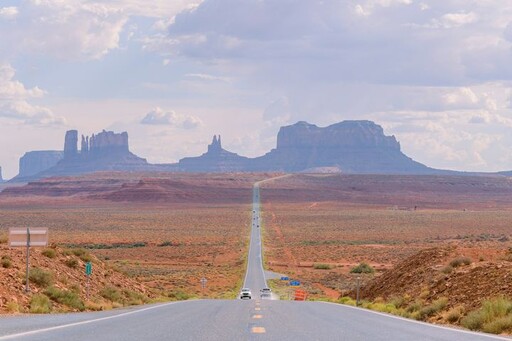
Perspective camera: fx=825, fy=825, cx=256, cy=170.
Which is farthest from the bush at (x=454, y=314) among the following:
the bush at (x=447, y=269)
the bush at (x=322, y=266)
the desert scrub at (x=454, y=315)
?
the bush at (x=322, y=266)

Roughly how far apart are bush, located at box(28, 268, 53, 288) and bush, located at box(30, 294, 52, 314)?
176 cm

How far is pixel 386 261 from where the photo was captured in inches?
2790

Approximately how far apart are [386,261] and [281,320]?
5542 cm

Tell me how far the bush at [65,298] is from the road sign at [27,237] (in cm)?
161

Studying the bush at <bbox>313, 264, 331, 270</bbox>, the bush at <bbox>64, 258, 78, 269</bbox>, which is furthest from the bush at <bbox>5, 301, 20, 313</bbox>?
the bush at <bbox>313, 264, 331, 270</bbox>

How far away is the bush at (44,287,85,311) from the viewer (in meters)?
24.0

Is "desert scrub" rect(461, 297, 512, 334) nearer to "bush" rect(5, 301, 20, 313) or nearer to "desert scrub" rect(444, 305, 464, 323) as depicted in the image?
"desert scrub" rect(444, 305, 464, 323)

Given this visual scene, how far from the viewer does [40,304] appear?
21922 millimetres

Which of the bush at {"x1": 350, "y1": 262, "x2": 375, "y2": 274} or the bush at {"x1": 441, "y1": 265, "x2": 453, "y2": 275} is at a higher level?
the bush at {"x1": 441, "y1": 265, "x2": 453, "y2": 275}

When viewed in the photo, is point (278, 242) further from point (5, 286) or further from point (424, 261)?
point (5, 286)

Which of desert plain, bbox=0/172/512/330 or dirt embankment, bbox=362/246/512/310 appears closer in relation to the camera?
dirt embankment, bbox=362/246/512/310

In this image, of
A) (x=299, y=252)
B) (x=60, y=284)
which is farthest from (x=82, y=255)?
(x=299, y=252)

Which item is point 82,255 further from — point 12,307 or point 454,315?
point 454,315

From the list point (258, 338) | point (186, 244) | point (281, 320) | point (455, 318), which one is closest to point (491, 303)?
point (455, 318)
